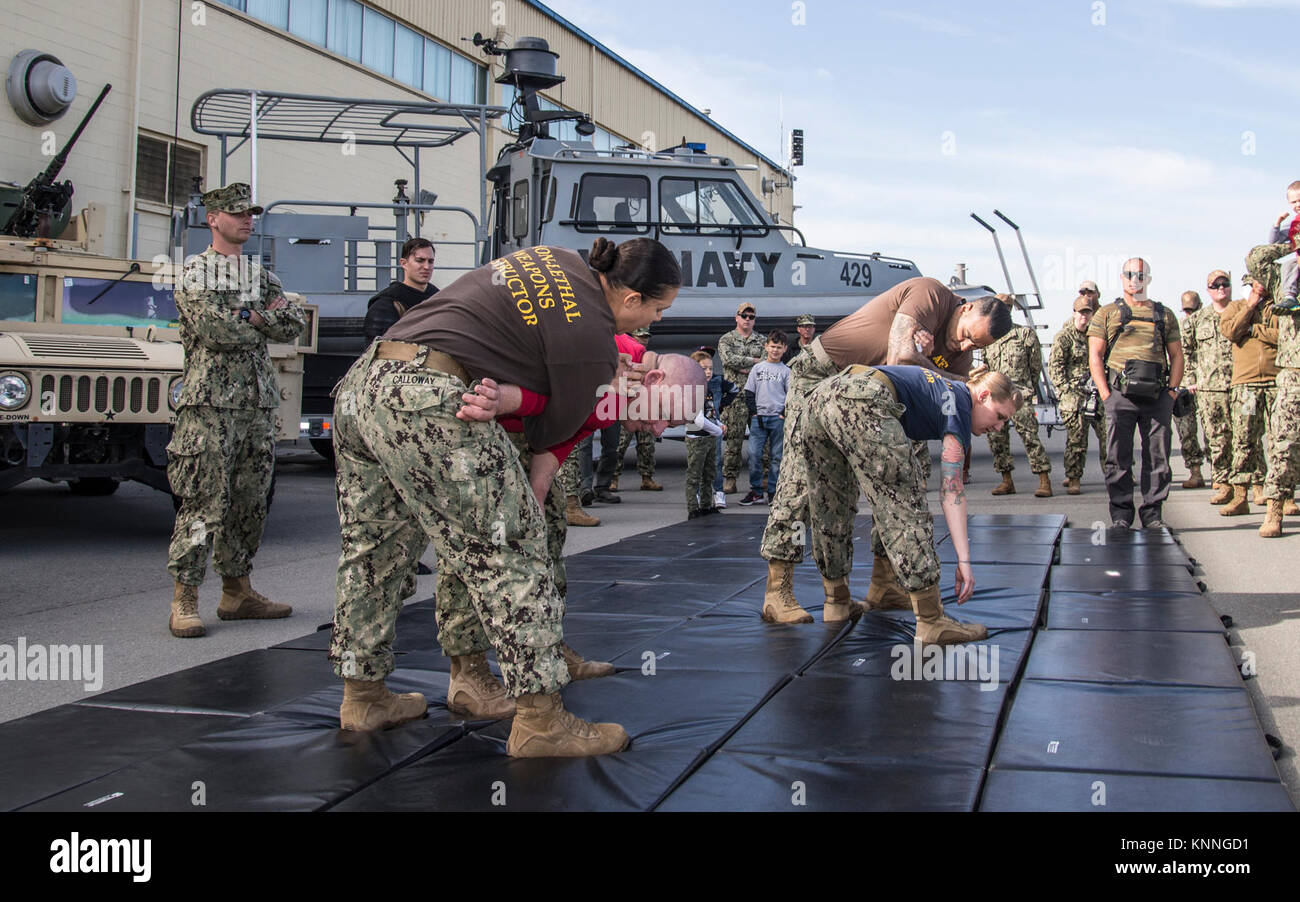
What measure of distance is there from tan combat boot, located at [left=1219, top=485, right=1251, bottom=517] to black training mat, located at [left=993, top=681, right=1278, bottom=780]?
565cm

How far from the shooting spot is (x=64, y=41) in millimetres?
14312

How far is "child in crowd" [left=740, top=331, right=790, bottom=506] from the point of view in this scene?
1004 cm

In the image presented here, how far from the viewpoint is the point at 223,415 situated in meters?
4.83

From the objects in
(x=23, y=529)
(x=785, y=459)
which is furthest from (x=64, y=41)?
(x=785, y=459)

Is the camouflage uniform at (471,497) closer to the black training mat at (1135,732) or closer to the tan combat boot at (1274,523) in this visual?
the black training mat at (1135,732)

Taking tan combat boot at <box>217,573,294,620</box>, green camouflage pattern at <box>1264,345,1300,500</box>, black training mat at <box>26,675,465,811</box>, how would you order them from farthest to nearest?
green camouflage pattern at <box>1264,345,1300,500</box>
tan combat boot at <box>217,573,294,620</box>
black training mat at <box>26,675,465,811</box>

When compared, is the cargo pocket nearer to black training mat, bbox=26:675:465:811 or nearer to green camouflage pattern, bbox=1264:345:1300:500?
black training mat, bbox=26:675:465:811

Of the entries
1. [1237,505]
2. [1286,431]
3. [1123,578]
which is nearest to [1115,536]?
[1286,431]

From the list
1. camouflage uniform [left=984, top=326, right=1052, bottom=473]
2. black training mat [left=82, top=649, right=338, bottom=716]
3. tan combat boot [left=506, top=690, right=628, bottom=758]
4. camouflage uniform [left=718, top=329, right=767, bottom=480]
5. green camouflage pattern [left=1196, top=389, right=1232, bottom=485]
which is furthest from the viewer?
camouflage uniform [left=718, top=329, right=767, bottom=480]

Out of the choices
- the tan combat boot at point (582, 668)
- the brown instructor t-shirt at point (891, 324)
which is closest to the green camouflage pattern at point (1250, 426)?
the brown instructor t-shirt at point (891, 324)

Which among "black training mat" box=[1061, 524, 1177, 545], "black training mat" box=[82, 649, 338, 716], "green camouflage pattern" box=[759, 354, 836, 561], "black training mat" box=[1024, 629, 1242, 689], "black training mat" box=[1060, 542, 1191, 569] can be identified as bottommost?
"black training mat" box=[82, 649, 338, 716]

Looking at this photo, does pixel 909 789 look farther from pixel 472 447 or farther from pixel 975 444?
pixel 975 444

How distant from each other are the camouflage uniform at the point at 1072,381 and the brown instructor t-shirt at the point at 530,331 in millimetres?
7935

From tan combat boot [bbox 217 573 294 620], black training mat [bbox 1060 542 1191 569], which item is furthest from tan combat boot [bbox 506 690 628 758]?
black training mat [bbox 1060 542 1191 569]
